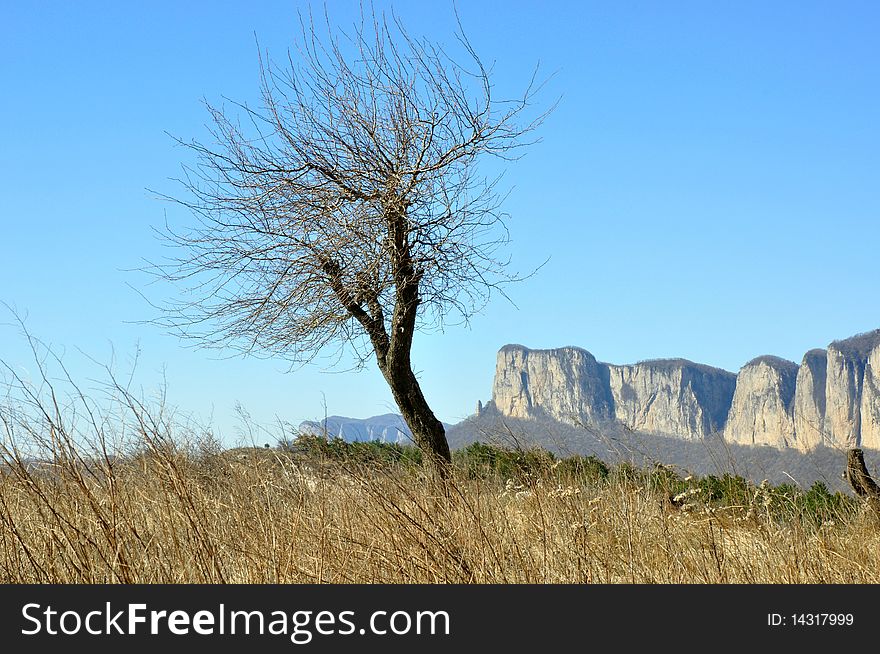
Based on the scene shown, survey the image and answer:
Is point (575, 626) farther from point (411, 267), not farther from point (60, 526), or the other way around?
point (411, 267)

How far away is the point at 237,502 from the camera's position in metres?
5.13

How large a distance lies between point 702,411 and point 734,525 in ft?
232

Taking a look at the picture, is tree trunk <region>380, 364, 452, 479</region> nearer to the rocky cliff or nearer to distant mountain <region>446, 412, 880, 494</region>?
distant mountain <region>446, 412, 880, 494</region>

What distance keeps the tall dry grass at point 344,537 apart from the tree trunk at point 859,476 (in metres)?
1.83

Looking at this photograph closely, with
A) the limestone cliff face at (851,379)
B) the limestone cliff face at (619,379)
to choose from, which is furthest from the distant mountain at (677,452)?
the limestone cliff face at (619,379)

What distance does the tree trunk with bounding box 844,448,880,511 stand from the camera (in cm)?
682

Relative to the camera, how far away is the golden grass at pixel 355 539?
153 inches

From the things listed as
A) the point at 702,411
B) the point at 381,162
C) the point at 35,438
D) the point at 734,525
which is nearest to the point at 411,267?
the point at 381,162

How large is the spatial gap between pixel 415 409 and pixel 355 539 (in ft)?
17.7

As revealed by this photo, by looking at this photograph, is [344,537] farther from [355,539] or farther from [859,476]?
[859,476]

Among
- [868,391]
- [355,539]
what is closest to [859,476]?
[355,539]

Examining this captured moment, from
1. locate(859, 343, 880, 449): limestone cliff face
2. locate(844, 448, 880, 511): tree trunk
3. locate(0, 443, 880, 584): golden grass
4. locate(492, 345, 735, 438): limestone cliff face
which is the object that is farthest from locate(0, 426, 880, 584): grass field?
locate(492, 345, 735, 438): limestone cliff face

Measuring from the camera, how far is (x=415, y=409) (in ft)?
32.6

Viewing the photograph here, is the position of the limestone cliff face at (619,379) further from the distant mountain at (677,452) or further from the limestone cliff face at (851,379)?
the distant mountain at (677,452)
